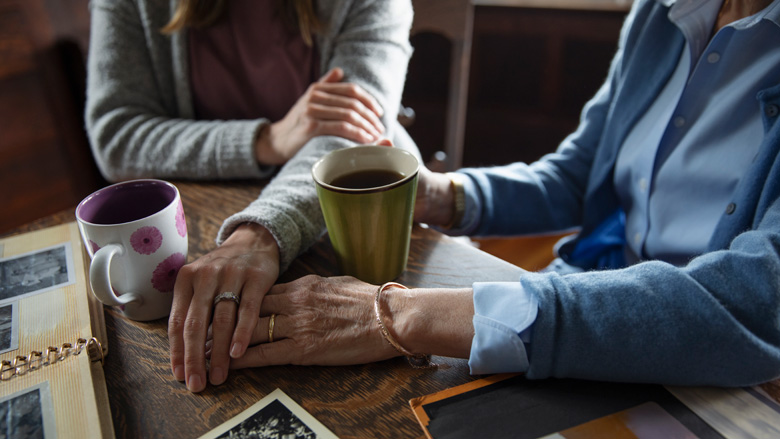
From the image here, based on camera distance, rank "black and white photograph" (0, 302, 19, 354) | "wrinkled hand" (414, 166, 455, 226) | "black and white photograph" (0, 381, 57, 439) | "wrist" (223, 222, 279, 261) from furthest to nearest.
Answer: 1. "wrinkled hand" (414, 166, 455, 226)
2. "wrist" (223, 222, 279, 261)
3. "black and white photograph" (0, 302, 19, 354)
4. "black and white photograph" (0, 381, 57, 439)

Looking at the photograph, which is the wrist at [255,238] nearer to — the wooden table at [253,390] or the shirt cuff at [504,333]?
the wooden table at [253,390]

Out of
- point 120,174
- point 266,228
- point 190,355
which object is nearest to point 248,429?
point 190,355

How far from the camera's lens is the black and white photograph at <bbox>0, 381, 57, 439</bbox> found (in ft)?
1.43

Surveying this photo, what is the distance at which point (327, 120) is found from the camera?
84 cm

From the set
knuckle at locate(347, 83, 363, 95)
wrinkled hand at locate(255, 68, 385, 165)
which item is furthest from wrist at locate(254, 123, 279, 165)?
knuckle at locate(347, 83, 363, 95)

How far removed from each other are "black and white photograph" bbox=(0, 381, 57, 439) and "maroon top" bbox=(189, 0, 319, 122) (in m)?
0.68

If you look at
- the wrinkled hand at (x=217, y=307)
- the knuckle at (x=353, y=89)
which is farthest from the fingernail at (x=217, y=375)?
the knuckle at (x=353, y=89)

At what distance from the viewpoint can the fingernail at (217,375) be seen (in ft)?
1.67

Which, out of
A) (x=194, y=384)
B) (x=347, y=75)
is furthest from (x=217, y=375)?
(x=347, y=75)

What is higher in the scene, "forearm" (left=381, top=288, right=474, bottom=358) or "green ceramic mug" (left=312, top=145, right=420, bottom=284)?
"green ceramic mug" (left=312, top=145, right=420, bottom=284)

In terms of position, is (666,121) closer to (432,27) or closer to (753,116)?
(753,116)

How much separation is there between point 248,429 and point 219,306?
0.15 m

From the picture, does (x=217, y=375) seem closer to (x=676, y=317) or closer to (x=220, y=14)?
(x=676, y=317)

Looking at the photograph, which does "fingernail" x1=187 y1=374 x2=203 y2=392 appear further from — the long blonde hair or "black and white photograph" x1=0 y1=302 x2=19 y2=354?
the long blonde hair
